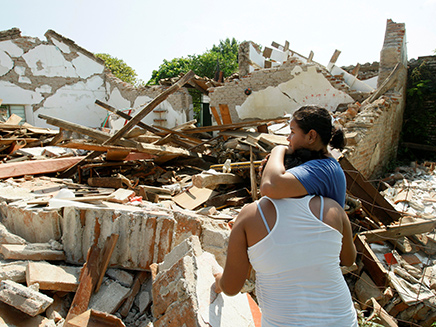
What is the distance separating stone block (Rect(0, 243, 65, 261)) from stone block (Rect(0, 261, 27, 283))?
12 centimetres

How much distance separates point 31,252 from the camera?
2.94 metres

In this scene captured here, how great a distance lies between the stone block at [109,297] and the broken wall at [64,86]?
34.7 feet

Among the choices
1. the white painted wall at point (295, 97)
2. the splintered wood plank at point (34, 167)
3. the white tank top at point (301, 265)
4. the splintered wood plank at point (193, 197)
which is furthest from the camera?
the white painted wall at point (295, 97)

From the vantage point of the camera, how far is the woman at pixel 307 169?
4.07ft

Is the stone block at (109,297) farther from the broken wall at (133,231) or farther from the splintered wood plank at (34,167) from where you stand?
the splintered wood plank at (34,167)

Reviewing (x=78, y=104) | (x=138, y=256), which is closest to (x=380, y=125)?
(x=138, y=256)

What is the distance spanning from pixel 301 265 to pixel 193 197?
377 cm

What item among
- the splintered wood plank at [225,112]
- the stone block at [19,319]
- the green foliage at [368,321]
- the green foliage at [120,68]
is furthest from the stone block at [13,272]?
the green foliage at [120,68]

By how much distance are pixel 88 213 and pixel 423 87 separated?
43.5 ft

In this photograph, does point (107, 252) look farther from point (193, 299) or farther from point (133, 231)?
point (193, 299)

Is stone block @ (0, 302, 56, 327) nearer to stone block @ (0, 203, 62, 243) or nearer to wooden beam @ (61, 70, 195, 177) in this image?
stone block @ (0, 203, 62, 243)

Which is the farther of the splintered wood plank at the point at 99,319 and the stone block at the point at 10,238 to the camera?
the stone block at the point at 10,238

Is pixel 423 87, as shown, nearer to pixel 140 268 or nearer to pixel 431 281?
pixel 431 281

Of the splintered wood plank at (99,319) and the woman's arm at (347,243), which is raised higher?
the woman's arm at (347,243)
